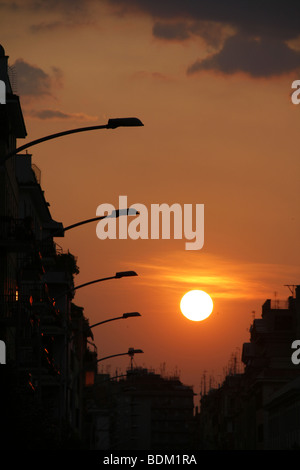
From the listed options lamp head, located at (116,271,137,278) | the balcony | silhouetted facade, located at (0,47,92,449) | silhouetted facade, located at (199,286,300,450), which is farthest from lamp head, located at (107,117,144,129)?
silhouetted facade, located at (199,286,300,450)

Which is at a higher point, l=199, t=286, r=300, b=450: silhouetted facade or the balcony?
l=199, t=286, r=300, b=450: silhouetted facade

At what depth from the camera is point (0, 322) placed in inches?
1997

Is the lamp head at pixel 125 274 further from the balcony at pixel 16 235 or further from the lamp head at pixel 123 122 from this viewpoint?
the lamp head at pixel 123 122

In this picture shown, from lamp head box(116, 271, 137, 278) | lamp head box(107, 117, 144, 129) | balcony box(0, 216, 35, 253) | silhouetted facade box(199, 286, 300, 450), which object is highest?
silhouetted facade box(199, 286, 300, 450)

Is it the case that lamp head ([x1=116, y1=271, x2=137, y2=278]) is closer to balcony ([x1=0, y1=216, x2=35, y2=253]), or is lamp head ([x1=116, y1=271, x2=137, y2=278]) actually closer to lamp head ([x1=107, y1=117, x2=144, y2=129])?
balcony ([x1=0, y1=216, x2=35, y2=253])

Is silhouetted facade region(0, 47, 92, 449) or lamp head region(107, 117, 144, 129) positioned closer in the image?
lamp head region(107, 117, 144, 129)

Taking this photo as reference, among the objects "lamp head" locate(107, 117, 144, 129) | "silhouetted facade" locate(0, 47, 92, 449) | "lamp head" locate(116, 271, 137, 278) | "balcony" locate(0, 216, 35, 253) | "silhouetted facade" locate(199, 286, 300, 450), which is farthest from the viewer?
"silhouetted facade" locate(199, 286, 300, 450)

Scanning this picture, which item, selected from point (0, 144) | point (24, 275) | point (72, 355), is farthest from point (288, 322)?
point (0, 144)

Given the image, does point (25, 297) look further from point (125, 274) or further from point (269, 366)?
point (269, 366)

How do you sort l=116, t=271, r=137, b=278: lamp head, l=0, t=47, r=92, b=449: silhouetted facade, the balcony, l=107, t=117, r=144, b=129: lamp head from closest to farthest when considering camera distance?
l=107, t=117, r=144, b=129: lamp head, l=0, t=47, r=92, b=449: silhouetted facade, l=116, t=271, r=137, b=278: lamp head, the balcony

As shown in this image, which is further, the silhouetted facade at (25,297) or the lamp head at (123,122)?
the silhouetted facade at (25,297)

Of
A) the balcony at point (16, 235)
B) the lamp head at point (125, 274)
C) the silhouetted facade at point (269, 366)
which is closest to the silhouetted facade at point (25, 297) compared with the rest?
the balcony at point (16, 235)

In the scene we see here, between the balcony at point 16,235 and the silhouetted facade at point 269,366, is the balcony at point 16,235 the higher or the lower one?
the lower one

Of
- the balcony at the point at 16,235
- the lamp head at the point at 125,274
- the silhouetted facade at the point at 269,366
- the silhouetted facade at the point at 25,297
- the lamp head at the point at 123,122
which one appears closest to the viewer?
the lamp head at the point at 123,122
